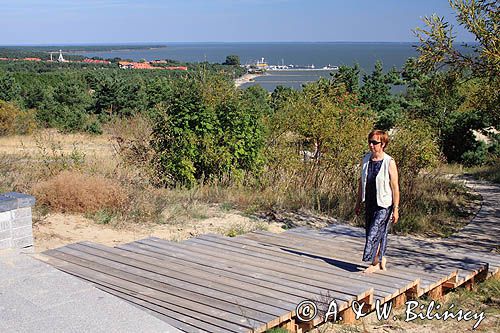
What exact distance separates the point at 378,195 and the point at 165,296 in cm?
239

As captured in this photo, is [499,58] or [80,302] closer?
[80,302]

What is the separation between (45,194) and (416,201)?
704 cm

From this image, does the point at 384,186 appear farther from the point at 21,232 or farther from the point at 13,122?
the point at 13,122

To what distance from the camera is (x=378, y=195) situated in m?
5.75

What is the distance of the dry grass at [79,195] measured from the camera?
933cm

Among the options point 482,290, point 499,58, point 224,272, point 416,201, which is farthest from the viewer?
point 416,201

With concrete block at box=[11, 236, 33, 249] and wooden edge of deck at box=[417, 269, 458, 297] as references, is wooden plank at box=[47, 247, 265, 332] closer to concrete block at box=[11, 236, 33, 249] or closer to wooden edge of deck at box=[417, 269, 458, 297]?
concrete block at box=[11, 236, 33, 249]

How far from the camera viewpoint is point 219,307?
173 inches

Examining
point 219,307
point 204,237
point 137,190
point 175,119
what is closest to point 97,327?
point 219,307

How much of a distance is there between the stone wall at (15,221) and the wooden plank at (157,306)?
0.58 metres

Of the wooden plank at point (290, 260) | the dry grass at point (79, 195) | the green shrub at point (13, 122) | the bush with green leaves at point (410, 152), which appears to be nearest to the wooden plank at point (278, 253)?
the wooden plank at point (290, 260)

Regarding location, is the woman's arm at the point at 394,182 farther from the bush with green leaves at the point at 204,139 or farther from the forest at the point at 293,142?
the bush with green leaves at the point at 204,139

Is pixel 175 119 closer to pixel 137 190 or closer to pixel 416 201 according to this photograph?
pixel 137 190
